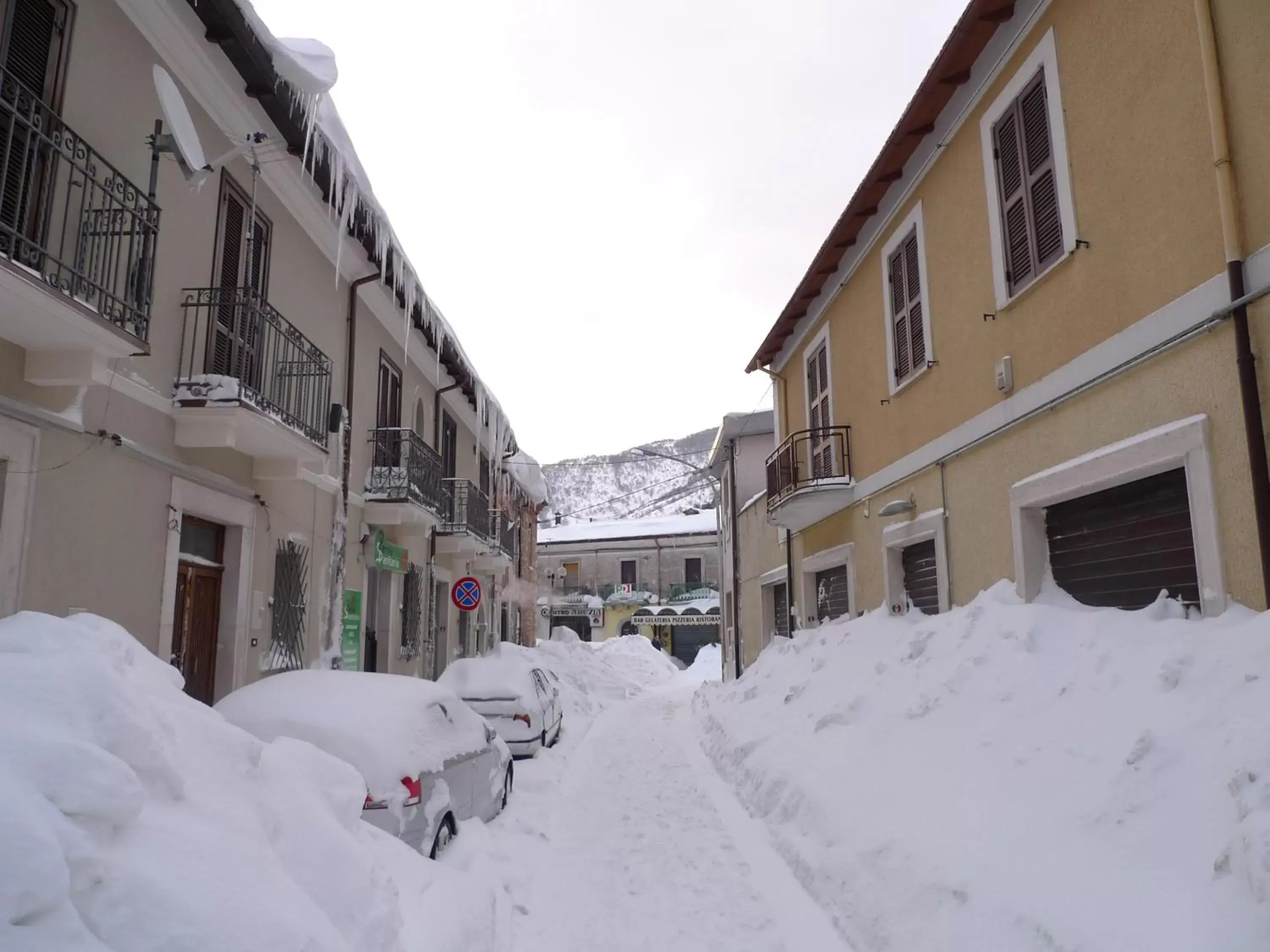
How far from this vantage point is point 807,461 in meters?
14.8

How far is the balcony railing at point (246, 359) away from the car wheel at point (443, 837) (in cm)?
447

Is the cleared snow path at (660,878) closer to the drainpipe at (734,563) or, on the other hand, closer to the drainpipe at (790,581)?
the drainpipe at (790,581)

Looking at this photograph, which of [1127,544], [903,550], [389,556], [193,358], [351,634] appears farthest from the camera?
[389,556]

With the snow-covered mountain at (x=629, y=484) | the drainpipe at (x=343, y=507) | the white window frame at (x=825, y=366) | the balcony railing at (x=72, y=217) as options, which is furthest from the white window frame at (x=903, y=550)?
the snow-covered mountain at (x=629, y=484)

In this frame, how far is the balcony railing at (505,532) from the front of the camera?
21.8 metres

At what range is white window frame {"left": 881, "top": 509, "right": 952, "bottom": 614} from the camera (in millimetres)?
9430

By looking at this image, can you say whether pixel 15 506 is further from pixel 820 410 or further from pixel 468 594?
pixel 820 410

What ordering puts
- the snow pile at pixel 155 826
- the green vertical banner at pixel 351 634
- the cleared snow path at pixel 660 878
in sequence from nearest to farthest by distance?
the snow pile at pixel 155 826 < the cleared snow path at pixel 660 878 < the green vertical banner at pixel 351 634

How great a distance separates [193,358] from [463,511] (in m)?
9.56

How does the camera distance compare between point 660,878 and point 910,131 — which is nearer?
point 660,878

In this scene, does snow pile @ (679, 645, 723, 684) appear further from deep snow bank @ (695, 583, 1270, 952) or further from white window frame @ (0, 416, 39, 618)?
white window frame @ (0, 416, 39, 618)

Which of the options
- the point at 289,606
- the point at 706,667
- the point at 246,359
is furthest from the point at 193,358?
the point at 706,667

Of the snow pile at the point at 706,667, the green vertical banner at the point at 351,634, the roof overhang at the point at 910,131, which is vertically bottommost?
the snow pile at the point at 706,667

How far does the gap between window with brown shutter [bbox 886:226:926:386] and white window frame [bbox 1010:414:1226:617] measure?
2964 millimetres
